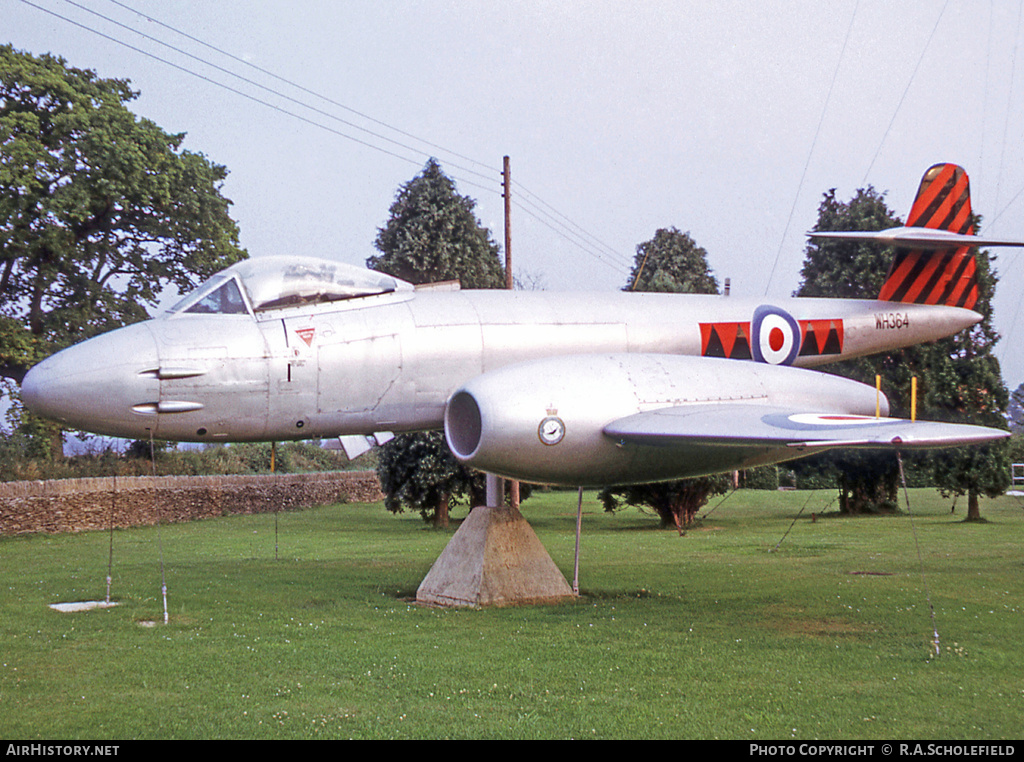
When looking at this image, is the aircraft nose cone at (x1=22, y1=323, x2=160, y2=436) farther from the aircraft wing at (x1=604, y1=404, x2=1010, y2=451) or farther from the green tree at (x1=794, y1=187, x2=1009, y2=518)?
the green tree at (x1=794, y1=187, x2=1009, y2=518)

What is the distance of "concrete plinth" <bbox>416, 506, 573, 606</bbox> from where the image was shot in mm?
11219

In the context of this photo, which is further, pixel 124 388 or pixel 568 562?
pixel 568 562

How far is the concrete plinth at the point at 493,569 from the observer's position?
36.8 feet

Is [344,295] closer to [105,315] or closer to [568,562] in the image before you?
[568,562]

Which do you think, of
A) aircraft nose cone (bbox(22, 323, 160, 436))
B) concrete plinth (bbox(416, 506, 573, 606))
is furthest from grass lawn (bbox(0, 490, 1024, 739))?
aircraft nose cone (bbox(22, 323, 160, 436))

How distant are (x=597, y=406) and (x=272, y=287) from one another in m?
3.94

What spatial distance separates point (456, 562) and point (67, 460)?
76.4 ft

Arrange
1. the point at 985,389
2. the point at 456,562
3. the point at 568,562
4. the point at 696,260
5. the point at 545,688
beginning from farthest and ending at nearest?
the point at 696,260 < the point at 985,389 < the point at 568,562 < the point at 456,562 < the point at 545,688

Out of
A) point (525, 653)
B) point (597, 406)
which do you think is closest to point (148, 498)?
point (597, 406)

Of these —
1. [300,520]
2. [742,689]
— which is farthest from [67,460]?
[742,689]

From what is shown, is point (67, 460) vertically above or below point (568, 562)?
above

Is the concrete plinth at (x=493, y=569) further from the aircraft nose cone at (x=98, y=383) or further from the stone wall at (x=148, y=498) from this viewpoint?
the stone wall at (x=148, y=498)

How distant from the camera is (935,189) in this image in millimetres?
13734

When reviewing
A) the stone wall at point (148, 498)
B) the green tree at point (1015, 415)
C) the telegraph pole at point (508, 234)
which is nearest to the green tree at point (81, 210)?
the stone wall at point (148, 498)
